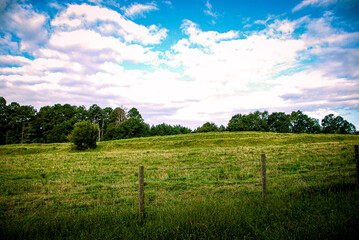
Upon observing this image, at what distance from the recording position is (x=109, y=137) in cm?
7962

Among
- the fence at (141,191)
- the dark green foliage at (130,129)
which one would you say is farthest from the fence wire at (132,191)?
the dark green foliage at (130,129)

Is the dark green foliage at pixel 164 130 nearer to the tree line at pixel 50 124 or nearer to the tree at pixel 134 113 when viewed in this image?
the tree line at pixel 50 124

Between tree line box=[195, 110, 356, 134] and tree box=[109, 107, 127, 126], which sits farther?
tree line box=[195, 110, 356, 134]

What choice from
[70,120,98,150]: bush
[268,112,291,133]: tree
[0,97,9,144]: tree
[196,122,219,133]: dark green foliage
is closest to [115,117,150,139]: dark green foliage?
[70,120,98,150]: bush

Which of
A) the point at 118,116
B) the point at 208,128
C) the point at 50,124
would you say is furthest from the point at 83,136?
the point at 208,128

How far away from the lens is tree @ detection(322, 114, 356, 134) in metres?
91.3

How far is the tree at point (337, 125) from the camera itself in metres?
91.3

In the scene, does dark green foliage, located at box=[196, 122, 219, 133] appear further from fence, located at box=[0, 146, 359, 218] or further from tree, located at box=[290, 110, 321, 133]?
fence, located at box=[0, 146, 359, 218]

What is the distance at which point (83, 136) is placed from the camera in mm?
36344

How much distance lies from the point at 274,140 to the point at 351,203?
33298mm

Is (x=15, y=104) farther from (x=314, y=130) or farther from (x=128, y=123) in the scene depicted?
(x=314, y=130)

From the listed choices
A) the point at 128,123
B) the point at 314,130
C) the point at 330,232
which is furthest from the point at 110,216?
the point at 314,130

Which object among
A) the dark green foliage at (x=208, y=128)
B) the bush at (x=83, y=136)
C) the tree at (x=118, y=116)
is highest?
the tree at (x=118, y=116)

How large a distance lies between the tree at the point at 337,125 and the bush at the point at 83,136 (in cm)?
10840
